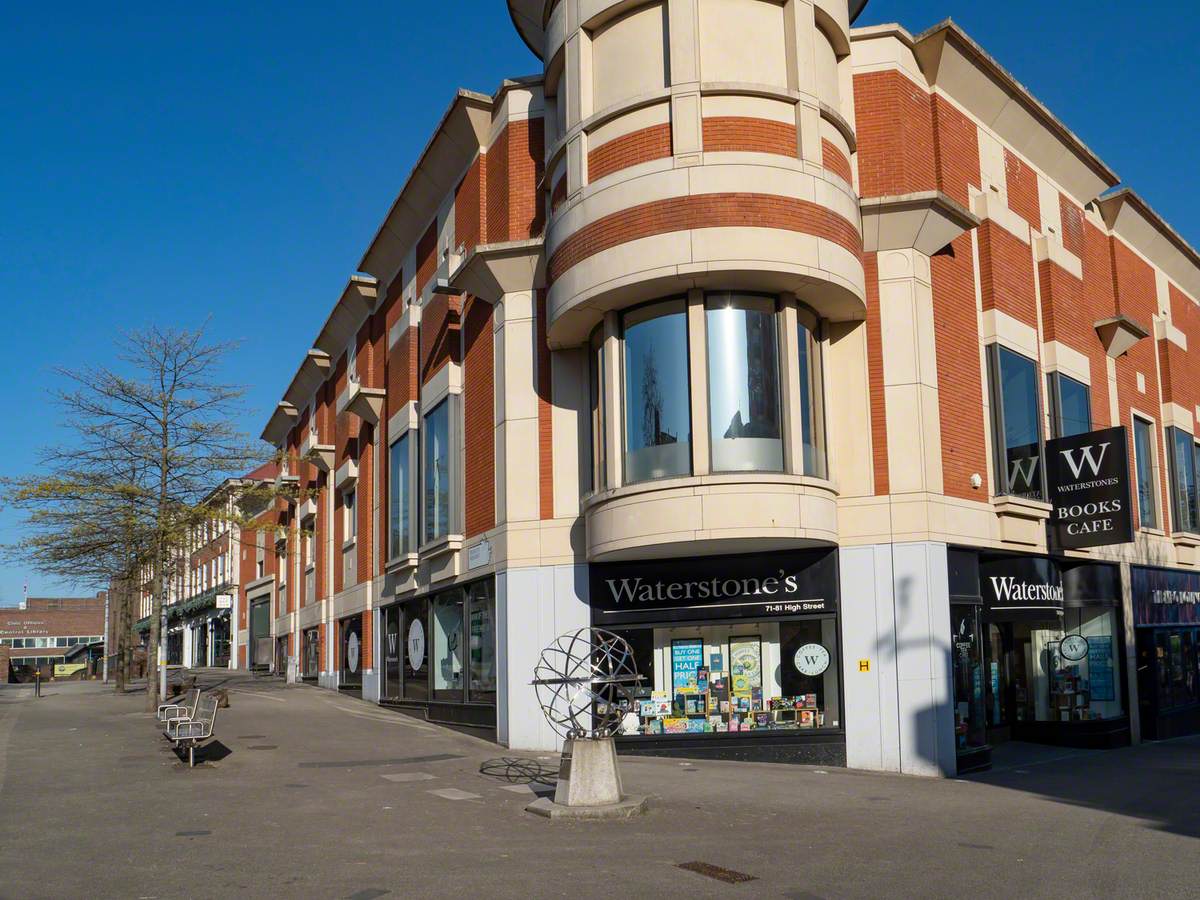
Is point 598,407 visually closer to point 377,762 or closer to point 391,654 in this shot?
point 377,762

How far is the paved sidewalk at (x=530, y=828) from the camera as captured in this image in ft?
30.5

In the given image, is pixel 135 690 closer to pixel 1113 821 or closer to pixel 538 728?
pixel 538 728

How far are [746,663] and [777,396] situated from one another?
443cm

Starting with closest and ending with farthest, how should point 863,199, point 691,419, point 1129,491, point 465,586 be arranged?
point 691,419 → point 863,199 → point 1129,491 → point 465,586

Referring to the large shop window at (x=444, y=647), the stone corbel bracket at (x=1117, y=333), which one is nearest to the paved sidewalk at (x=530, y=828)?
the large shop window at (x=444, y=647)

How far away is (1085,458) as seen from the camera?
20.2 metres

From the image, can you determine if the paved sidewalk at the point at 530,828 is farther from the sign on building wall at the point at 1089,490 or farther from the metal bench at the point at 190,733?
the sign on building wall at the point at 1089,490

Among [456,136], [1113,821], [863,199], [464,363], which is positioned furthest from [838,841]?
[456,136]

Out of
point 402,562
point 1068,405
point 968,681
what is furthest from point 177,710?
point 1068,405

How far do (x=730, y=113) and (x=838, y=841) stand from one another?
11.1 metres

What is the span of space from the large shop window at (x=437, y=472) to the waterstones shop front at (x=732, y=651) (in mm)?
5880

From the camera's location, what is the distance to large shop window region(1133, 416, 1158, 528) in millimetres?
25672

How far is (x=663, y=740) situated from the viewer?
1842cm

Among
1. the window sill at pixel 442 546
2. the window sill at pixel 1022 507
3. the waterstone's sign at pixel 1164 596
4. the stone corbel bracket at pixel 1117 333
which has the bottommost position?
the waterstone's sign at pixel 1164 596
